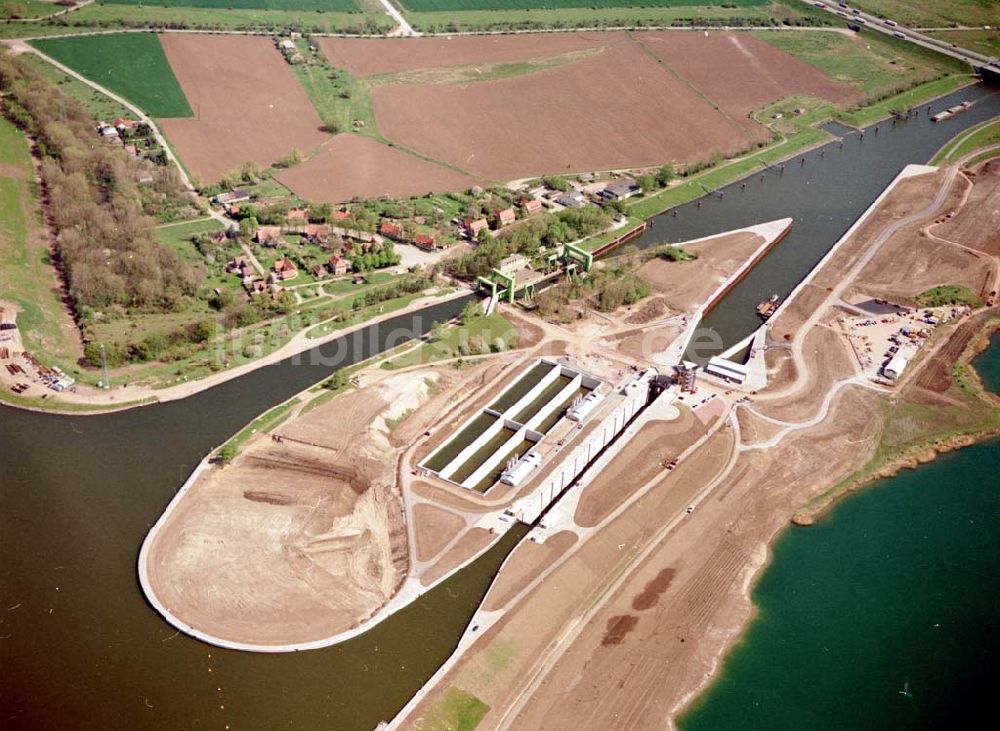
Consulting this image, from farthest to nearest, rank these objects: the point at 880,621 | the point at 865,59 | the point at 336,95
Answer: the point at 865,59
the point at 336,95
the point at 880,621

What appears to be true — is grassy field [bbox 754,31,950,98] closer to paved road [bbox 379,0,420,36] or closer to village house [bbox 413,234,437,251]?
paved road [bbox 379,0,420,36]

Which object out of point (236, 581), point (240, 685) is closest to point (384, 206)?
point (236, 581)

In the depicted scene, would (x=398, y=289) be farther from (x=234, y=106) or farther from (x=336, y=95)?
(x=234, y=106)

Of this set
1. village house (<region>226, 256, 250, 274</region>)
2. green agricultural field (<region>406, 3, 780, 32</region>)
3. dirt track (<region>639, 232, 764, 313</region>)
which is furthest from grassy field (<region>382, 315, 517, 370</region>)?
green agricultural field (<region>406, 3, 780, 32</region>)

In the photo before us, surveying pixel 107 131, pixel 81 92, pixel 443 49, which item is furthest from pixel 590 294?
pixel 81 92

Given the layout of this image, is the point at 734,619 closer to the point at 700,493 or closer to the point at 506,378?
the point at 700,493

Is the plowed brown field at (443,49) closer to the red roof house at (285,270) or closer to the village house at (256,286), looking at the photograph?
the red roof house at (285,270)
